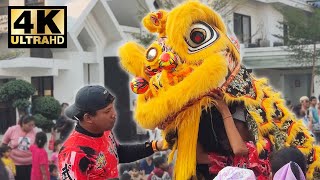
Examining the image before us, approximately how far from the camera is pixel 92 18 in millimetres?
15555

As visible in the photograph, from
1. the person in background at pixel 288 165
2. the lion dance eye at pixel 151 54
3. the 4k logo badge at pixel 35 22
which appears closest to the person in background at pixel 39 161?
the 4k logo badge at pixel 35 22

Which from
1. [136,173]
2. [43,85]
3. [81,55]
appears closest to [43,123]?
[81,55]

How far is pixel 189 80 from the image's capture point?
3396 millimetres

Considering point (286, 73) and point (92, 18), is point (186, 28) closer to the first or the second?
point (92, 18)

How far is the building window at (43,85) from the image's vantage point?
15.6 m

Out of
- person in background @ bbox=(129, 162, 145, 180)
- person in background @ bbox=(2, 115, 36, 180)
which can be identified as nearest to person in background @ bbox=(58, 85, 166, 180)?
person in background @ bbox=(129, 162, 145, 180)

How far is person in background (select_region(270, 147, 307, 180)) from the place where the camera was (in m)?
3.14

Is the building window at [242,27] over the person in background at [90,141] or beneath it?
over

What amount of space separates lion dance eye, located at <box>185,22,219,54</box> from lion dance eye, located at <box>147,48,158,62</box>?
0.22 metres

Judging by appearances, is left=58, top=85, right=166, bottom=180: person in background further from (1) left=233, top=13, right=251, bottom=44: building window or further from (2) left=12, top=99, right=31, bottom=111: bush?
(1) left=233, top=13, right=251, bottom=44: building window

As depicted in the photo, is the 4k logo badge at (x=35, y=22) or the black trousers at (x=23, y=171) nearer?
the black trousers at (x=23, y=171)

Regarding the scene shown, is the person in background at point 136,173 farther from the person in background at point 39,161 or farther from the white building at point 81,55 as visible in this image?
the white building at point 81,55

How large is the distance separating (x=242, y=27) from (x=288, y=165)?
20.3 meters

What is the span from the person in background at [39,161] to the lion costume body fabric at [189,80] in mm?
4637
